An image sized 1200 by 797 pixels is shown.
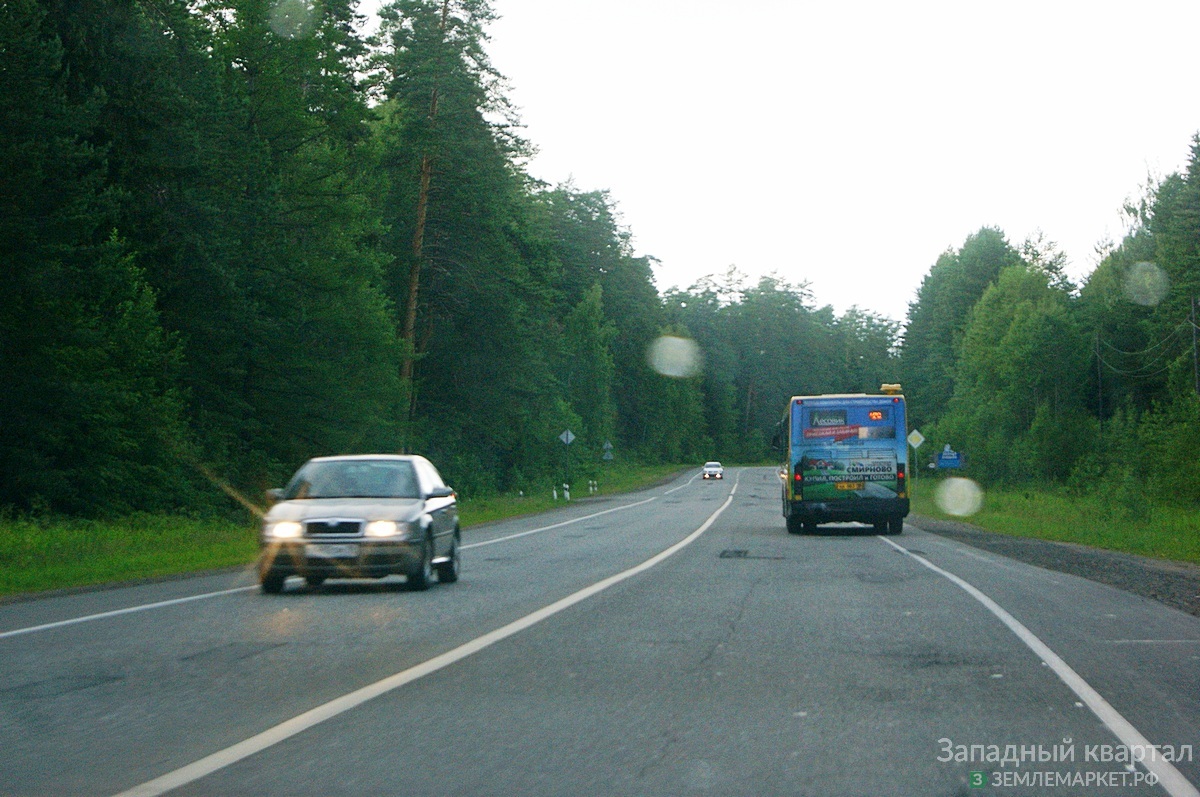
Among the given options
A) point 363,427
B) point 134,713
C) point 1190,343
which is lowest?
point 134,713

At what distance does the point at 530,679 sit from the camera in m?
8.71

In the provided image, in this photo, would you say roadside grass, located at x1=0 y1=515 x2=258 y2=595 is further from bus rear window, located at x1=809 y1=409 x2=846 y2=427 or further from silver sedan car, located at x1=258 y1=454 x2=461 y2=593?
bus rear window, located at x1=809 y1=409 x2=846 y2=427

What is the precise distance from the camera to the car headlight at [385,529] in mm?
14516

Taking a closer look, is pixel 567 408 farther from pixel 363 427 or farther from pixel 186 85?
pixel 186 85

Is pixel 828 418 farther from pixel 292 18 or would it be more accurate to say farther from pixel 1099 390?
pixel 1099 390

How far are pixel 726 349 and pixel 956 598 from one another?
488 feet

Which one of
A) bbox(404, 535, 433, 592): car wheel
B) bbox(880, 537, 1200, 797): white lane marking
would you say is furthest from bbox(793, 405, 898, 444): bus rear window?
bbox(404, 535, 433, 592): car wheel

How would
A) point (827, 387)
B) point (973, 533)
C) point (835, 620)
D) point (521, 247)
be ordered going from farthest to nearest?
1. point (827, 387)
2. point (521, 247)
3. point (973, 533)
4. point (835, 620)

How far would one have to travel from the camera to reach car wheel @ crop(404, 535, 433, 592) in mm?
14871

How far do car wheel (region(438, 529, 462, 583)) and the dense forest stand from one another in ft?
44.6

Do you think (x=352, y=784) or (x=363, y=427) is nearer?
(x=352, y=784)

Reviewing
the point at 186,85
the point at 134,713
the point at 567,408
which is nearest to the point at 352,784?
the point at 134,713

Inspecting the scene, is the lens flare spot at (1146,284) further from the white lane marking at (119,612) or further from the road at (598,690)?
the white lane marking at (119,612)

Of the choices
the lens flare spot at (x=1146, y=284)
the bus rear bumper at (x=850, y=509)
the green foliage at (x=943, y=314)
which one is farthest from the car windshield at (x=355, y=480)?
the green foliage at (x=943, y=314)
